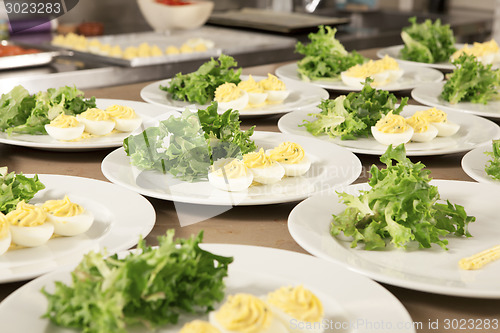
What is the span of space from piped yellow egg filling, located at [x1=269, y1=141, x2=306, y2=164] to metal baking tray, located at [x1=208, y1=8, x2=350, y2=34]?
111 inches

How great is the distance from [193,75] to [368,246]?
1302 mm

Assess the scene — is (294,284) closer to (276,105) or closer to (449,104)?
(276,105)

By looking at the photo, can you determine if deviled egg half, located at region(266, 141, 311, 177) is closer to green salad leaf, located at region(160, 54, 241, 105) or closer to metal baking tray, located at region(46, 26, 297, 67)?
green salad leaf, located at region(160, 54, 241, 105)

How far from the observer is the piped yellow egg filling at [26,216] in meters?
1.28

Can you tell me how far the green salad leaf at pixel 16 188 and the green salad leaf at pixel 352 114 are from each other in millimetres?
A: 922

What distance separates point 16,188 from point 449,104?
167cm

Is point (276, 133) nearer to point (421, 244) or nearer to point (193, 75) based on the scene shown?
point (193, 75)

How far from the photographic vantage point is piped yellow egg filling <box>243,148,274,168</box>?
5.33ft

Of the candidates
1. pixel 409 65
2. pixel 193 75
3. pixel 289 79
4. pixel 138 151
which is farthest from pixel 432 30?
pixel 138 151

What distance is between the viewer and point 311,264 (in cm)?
118

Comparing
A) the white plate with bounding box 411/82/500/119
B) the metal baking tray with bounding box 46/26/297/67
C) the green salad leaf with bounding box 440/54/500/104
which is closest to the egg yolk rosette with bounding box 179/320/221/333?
the white plate with bounding box 411/82/500/119

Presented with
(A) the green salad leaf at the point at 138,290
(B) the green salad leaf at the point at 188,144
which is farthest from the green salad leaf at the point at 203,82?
(A) the green salad leaf at the point at 138,290

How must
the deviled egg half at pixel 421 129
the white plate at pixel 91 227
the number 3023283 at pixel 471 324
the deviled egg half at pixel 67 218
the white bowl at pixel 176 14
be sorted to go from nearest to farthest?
1. the number 3023283 at pixel 471 324
2. the white plate at pixel 91 227
3. the deviled egg half at pixel 67 218
4. the deviled egg half at pixel 421 129
5. the white bowl at pixel 176 14

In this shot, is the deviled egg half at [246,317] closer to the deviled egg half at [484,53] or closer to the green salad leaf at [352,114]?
the green salad leaf at [352,114]
